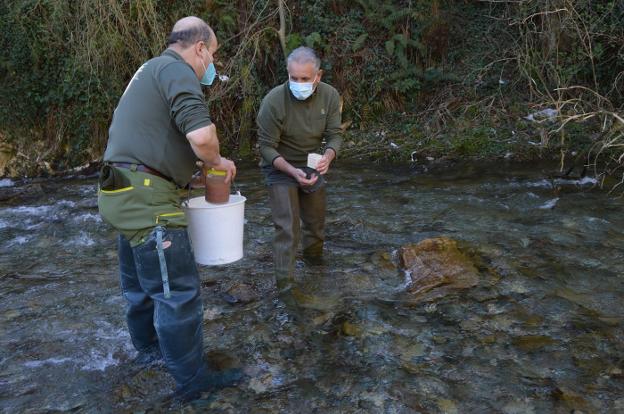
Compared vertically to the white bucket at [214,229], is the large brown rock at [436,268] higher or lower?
lower

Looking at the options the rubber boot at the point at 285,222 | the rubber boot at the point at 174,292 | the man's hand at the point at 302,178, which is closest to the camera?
the rubber boot at the point at 174,292

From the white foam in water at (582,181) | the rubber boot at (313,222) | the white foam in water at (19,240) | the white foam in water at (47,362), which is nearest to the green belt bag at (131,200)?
the white foam in water at (47,362)

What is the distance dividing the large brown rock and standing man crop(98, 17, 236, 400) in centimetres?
231

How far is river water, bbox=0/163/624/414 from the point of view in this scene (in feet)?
11.2

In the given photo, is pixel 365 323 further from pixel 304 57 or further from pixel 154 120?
pixel 154 120

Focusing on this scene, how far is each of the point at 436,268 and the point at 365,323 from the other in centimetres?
108

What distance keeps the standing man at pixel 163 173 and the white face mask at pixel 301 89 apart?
3.94ft

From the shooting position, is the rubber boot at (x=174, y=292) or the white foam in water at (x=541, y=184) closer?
the rubber boot at (x=174, y=292)

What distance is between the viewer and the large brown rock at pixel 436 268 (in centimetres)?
479

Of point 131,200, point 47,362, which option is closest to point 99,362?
point 47,362

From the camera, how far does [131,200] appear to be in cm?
295

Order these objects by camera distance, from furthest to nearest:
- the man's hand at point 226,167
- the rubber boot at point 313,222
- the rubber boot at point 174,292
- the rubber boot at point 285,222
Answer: the rubber boot at point 313,222 → the rubber boot at point 285,222 → the man's hand at point 226,167 → the rubber boot at point 174,292

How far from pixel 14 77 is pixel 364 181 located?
24.7 feet

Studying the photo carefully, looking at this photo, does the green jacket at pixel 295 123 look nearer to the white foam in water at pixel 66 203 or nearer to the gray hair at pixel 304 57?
the gray hair at pixel 304 57
